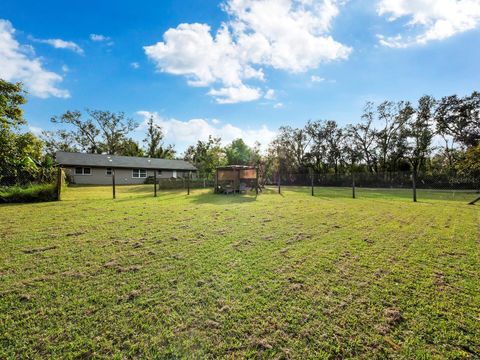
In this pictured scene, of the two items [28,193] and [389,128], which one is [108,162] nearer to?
[28,193]

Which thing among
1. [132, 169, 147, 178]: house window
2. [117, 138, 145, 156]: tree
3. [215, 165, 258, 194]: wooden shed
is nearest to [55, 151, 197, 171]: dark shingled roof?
[132, 169, 147, 178]: house window

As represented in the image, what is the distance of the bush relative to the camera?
934 cm

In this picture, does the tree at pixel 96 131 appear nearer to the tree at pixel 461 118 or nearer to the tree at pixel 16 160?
the tree at pixel 16 160

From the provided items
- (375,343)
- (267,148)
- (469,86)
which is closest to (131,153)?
(267,148)

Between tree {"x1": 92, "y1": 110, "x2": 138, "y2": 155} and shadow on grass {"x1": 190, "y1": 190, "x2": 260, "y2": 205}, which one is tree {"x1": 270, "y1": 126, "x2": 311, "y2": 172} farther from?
tree {"x1": 92, "y1": 110, "x2": 138, "y2": 155}

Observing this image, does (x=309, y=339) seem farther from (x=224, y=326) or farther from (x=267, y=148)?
(x=267, y=148)

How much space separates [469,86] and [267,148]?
23596 millimetres

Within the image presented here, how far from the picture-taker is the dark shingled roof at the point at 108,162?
23.6 metres

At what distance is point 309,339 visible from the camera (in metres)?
1.87

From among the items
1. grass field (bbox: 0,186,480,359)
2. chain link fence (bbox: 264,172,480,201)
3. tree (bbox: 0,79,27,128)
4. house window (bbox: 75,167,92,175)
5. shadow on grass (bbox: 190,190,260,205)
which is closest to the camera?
grass field (bbox: 0,186,480,359)

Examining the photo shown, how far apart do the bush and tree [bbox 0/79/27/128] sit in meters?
6.11

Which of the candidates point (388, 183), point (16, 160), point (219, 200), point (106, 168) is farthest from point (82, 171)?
point (388, 183)

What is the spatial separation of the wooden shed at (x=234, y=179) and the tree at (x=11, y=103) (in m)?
12.5

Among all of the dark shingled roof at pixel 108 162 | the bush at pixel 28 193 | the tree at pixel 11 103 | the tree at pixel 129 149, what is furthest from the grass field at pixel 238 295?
the tree at pixel 129 149
